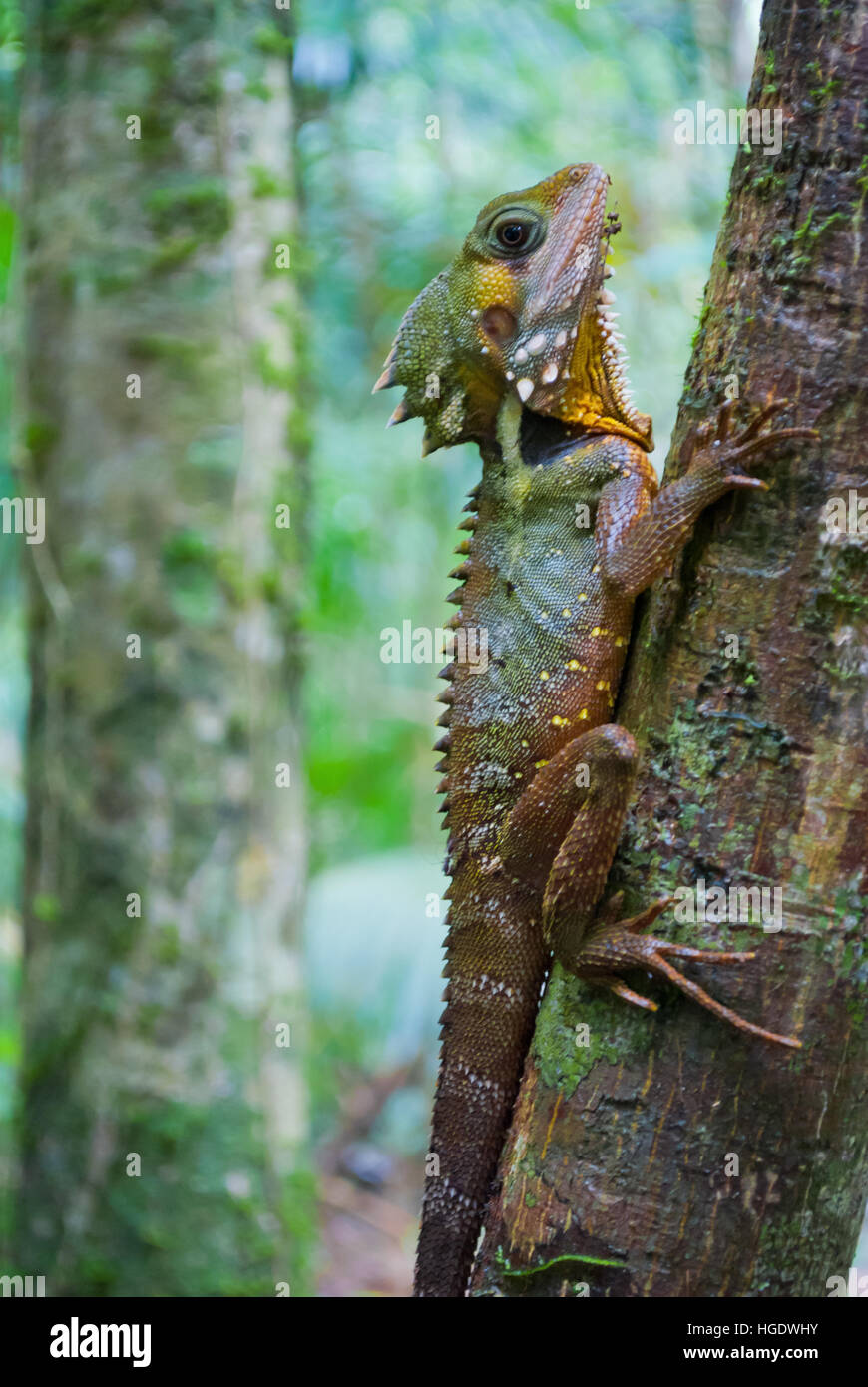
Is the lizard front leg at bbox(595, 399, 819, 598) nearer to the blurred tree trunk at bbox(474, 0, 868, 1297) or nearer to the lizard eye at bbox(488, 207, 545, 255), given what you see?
the blurred tree trunk at bbox(474, 0, 868, 1297)

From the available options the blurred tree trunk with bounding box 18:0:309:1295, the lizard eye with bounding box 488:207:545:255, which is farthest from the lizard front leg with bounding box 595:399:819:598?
the blurred tree trunk with bounding box 18:0:309:1295

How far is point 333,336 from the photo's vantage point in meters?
6.66

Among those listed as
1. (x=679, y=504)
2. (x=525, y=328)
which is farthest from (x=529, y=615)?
(x=525, y=328)

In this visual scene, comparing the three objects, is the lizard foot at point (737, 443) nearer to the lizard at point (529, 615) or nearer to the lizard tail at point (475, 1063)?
the lizard at point (529, 615)

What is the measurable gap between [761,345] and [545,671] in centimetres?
91

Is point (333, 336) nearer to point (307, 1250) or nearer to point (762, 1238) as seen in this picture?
point (307, 1250)

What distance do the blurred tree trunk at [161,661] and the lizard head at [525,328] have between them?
70.8 inches

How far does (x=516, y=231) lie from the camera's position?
9.36 ft

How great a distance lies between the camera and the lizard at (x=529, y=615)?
2174 mm

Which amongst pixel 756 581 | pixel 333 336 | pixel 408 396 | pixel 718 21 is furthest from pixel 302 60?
pixel 756 581

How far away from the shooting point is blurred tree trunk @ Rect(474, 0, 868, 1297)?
1855mm

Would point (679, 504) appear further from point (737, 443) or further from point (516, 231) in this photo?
point (516, 231)

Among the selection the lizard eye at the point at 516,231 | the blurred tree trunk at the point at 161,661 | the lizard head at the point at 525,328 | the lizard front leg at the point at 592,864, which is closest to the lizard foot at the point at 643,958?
the lizard front leg at the point at 592,864

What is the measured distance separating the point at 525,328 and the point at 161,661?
7.31 ft
